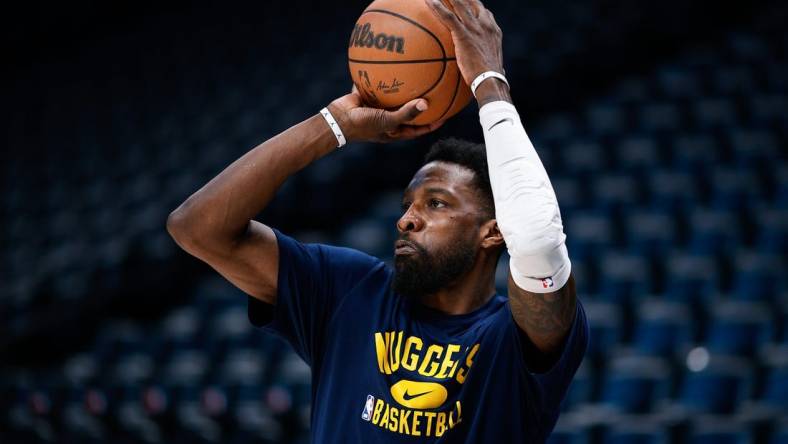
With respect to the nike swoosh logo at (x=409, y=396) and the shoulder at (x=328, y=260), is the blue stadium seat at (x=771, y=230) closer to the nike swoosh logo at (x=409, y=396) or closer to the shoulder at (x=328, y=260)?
the shoulder at (x=328, y=260)

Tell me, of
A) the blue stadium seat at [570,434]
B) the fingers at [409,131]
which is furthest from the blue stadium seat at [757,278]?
the fingers at [409,131]

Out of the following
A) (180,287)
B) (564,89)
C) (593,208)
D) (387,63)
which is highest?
(387,63)

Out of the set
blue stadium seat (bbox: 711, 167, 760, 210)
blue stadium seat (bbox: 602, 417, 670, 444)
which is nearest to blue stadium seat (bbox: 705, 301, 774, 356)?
blue stadium seat (bbox: 602, 417, 670, 444)

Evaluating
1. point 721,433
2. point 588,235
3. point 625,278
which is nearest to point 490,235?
point 721,433

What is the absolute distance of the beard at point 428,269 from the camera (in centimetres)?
236

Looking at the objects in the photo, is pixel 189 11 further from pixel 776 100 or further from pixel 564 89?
pixel 776 100

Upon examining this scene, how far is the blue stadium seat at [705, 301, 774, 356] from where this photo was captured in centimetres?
491

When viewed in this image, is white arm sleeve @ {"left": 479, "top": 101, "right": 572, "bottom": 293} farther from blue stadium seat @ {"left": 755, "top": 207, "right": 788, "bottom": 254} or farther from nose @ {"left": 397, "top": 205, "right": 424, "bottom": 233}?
blue stadium seat @ {"left": 755, "top": 207, "right": 788, "bottom": 254}

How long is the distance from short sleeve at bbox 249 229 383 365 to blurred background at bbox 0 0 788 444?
2.17 metres

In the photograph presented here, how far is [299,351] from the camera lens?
2537 millimetres

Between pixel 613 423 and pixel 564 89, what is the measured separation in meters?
4.10

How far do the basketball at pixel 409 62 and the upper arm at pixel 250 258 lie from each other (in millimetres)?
454

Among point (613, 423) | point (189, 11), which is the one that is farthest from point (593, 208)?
A: point (189, 11)

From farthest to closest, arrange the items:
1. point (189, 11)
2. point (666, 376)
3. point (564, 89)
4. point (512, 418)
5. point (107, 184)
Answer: point (189, 11) < point (107, 184) < point (564, 89) < point (666, 376) < point (512, 418)
